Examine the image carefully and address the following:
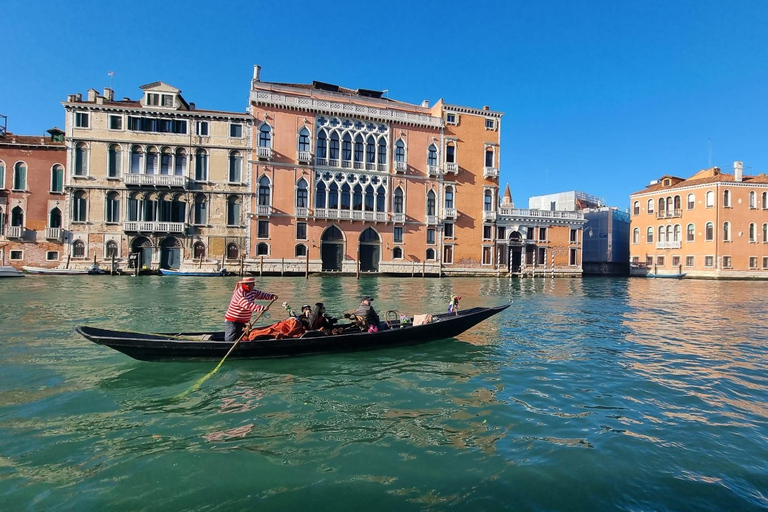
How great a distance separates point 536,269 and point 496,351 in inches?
1054

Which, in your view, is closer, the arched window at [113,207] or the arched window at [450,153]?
the arched window at [113,207]

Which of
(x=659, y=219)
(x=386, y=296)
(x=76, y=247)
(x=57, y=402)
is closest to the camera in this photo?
(x=57, y=402)

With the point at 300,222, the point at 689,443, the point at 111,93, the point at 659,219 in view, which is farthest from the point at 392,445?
the point at 659,219

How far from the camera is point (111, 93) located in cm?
2625

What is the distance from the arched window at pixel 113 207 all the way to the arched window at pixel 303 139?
35.6 ft

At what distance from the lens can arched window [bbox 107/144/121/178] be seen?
25016 mm

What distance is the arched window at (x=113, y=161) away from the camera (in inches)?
985

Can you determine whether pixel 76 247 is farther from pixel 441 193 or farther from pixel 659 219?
pixel 659 219

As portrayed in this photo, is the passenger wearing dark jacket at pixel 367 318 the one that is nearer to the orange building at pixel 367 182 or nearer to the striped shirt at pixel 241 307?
the striped shirt at pixel 241 307

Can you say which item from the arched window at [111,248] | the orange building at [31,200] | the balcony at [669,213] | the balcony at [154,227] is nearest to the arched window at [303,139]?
the balcony at [154,227]

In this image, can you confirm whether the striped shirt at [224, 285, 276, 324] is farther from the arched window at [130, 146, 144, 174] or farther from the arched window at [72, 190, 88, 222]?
the arched window at [72, 190, 88, 222]

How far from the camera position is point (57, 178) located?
24.8m

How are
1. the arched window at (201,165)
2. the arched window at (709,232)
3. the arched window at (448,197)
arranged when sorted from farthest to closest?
the arched window at (709,232) < the arched window at (448,197) < the arched window at (201,165)

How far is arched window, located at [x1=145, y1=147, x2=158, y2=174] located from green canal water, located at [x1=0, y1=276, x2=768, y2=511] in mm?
20246
